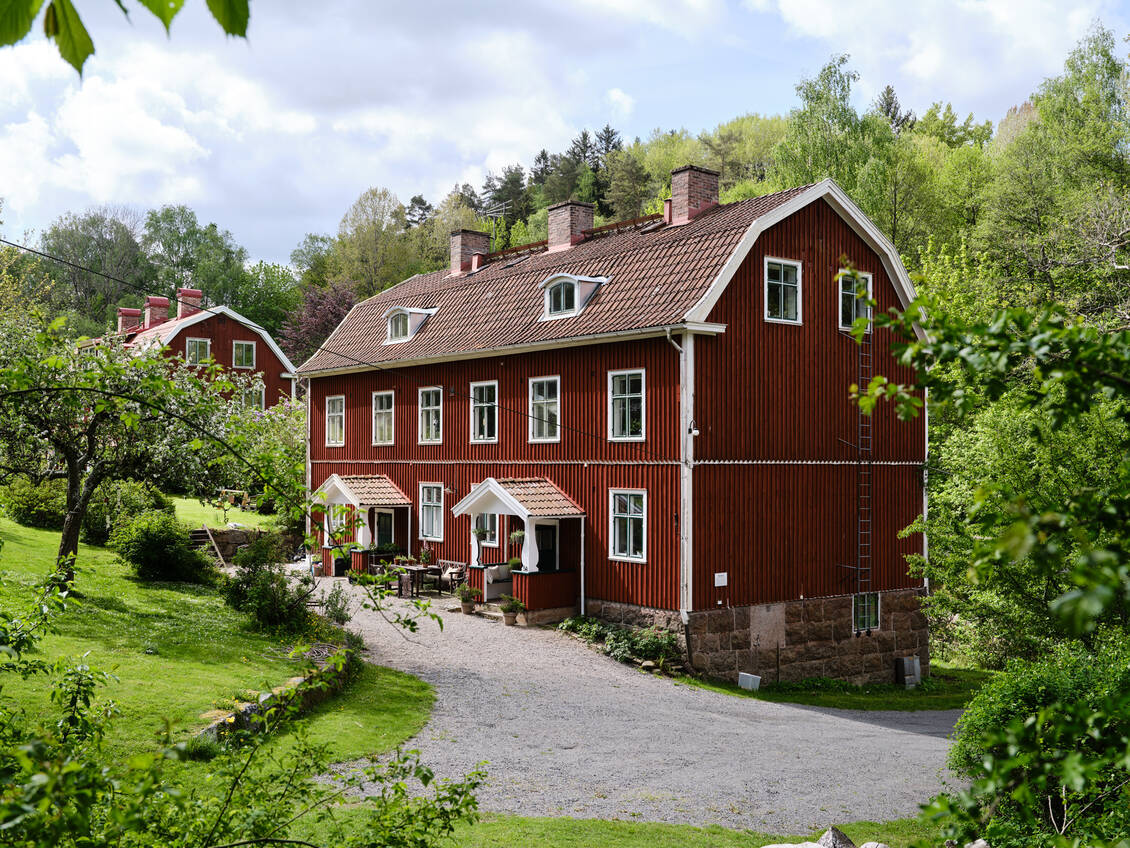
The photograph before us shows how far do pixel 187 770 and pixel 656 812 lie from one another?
5.36m

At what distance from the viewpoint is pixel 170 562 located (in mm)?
24234

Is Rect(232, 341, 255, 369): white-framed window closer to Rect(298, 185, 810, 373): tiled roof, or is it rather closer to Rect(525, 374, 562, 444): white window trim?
Rect(298, 185, 810, 373): tiled roof

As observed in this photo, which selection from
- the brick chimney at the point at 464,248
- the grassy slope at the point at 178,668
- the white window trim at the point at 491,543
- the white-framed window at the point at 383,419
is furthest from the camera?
the brick chimney at the point at 464,248

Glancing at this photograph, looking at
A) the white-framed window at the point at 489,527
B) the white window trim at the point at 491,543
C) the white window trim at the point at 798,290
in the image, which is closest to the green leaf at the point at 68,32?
the white window trim at the point at 798,290

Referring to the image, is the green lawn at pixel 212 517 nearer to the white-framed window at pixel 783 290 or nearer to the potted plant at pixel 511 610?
the potted plant at pixel 511 610

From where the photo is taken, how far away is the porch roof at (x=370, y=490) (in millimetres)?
28109

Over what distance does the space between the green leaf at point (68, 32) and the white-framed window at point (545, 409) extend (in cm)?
2175

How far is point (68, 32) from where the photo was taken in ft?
5.94

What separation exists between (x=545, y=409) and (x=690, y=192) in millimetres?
Result: 6601

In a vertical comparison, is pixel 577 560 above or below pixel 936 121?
below

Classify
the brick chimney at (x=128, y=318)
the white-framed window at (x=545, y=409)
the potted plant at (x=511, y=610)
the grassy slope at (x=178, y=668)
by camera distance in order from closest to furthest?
the grassy slope at (x=178, y=668), the potted plant at (x=511, y=610), the white-framed window at (x=545, y=409), the brick chimney at (x=128, y=318)

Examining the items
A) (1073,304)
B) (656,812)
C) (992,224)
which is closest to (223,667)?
(656,812)

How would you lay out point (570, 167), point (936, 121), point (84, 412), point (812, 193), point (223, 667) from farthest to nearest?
point (570, 167), point (936, 121), point (812, 193), point (84, 412), point (223, 667)

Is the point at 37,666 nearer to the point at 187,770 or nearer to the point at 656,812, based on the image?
the point at 187,770
